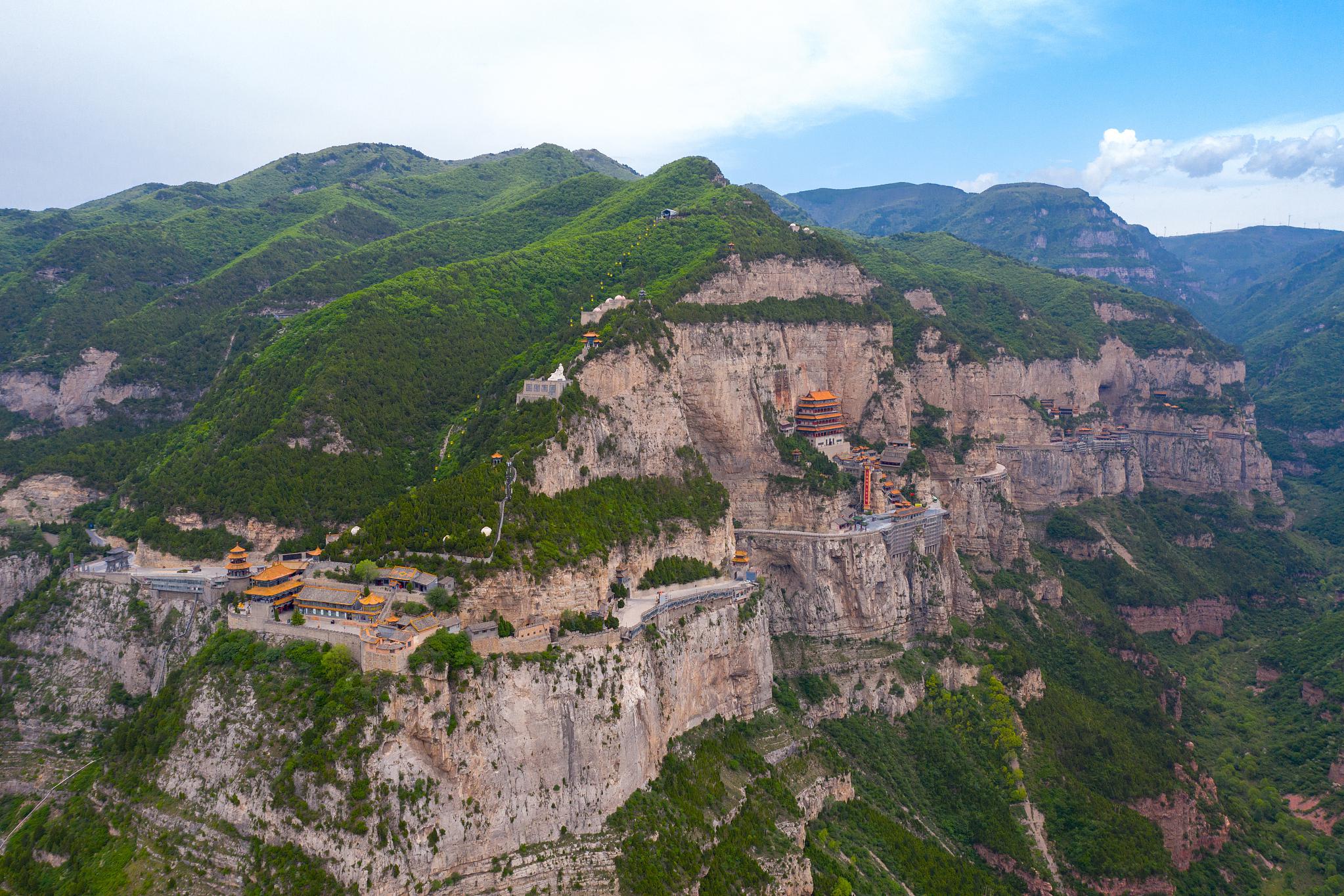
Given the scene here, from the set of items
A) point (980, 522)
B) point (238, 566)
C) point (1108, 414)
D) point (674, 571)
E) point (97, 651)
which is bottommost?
point (980, 522)

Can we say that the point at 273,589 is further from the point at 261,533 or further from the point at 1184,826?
the point at 1184,826

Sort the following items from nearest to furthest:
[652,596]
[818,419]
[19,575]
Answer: [652,596] < [19,575] < [818,419]

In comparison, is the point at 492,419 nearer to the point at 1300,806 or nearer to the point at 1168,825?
the point at 1168,825

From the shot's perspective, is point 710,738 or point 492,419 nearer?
point 710,738

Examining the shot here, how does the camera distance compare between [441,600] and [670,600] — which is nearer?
[441,600]

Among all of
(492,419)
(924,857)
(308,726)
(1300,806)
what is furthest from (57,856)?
(1300,806)

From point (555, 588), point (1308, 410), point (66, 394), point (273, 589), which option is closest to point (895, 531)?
point (555, 588)
